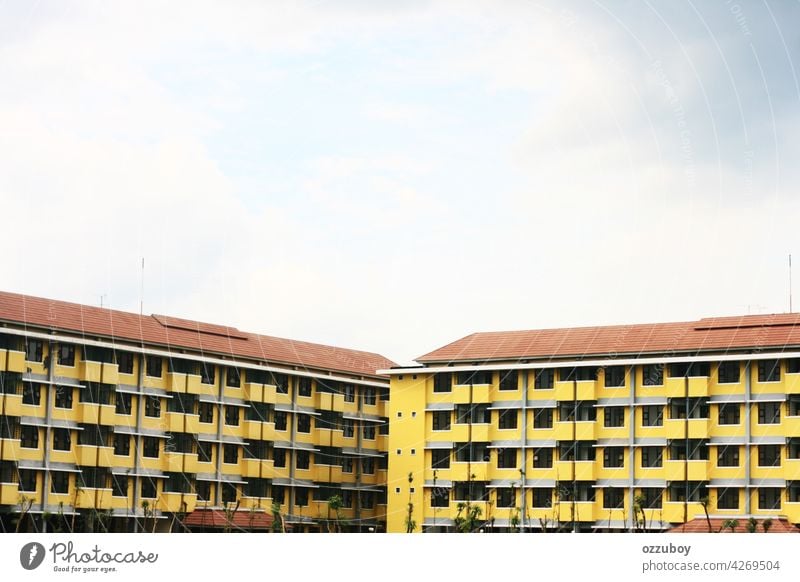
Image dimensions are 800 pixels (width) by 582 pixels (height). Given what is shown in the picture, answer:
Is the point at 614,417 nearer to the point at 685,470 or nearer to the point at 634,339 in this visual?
the point at 634,339

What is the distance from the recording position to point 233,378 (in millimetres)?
32406

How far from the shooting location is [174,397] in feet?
102

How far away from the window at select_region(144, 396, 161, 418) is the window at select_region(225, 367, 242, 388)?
6.59 ft

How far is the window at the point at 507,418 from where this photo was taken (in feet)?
105

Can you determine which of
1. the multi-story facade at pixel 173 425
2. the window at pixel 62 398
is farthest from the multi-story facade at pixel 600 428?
the window at pixel 62 398

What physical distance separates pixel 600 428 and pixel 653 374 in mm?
1659

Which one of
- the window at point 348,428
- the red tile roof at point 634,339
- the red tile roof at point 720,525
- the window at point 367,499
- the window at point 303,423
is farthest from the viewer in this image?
the window at point 367,499

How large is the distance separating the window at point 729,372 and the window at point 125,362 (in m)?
12.5

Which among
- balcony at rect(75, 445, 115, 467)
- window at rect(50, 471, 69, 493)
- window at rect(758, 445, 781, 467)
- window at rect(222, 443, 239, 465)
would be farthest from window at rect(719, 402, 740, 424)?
window at rect(50, 471, 69, 493)

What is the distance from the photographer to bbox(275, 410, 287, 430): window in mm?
33312

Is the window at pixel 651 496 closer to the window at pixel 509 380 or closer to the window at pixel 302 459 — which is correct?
the window at pixel 509 380

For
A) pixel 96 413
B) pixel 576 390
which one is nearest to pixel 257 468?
pixel 96 413
